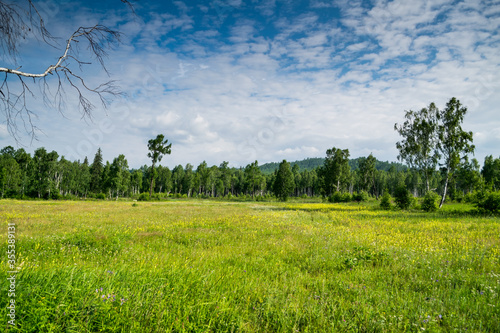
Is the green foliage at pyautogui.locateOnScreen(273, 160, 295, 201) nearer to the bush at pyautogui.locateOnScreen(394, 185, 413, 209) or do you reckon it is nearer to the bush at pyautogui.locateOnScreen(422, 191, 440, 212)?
the bush at pyautogui.locateOnScreen(394, 185, 413, 209)

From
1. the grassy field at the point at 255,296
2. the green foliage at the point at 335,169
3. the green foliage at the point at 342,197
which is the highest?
the green foliage at the point at 335,169

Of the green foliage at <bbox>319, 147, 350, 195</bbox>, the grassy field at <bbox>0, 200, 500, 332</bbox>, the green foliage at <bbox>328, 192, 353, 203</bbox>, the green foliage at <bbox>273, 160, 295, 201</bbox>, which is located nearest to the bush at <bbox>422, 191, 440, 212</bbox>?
the grassy field at <bbox>0, 200, 500, 332</bbox>

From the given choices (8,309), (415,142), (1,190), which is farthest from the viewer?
(1,190)

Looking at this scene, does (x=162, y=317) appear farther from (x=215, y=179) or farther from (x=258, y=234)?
(x=215, y=179)

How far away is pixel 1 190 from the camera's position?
183 ft

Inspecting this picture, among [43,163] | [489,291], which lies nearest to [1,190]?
[43,163]

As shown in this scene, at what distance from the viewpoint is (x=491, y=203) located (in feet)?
68.7

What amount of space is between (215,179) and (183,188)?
Result: 61.6 feet

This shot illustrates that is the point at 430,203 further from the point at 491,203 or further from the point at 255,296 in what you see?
the point at 255,296

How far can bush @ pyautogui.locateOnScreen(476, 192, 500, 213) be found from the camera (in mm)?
20413

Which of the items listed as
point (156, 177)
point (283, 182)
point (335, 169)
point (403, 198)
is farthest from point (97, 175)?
point (403, 198)

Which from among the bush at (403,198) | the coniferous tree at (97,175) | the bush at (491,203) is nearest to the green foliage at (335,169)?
the bush at (403,198)

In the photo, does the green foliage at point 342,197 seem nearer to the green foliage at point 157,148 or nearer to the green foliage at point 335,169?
the green foliage at point 335,169

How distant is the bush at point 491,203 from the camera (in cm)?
2041
